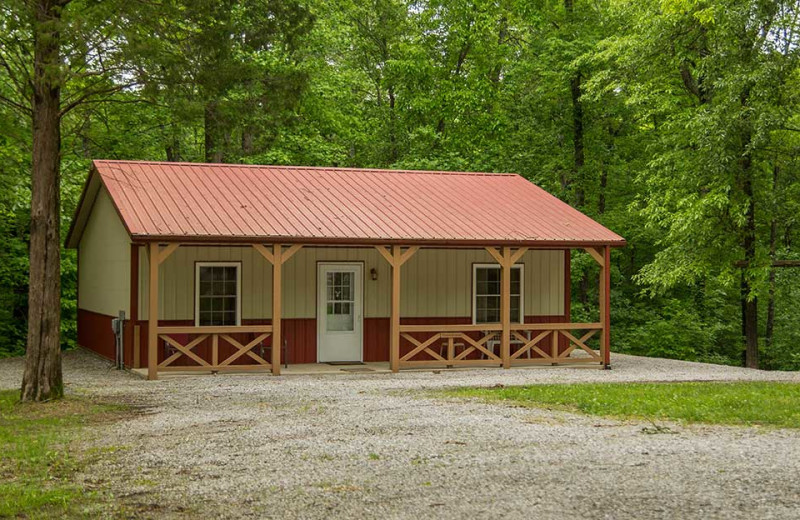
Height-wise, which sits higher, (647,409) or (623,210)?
(623,210)

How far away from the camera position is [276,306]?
16938 millimetres

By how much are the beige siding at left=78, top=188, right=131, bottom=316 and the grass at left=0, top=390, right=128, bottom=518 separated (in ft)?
15.8

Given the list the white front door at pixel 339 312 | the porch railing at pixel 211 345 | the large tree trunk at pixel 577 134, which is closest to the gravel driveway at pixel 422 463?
the porch railing at pixel 211 345

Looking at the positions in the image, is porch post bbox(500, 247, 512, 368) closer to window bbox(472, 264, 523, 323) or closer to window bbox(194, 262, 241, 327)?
window bbox(472, 264, 523, 323)

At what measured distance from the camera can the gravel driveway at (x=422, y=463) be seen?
6902 millimetres

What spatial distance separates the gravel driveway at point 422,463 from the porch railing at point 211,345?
3.12 m

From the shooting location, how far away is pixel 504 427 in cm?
1051

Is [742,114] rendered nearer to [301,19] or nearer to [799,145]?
[799,145]

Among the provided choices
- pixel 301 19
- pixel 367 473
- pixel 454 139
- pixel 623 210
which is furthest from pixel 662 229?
pixel 367 473

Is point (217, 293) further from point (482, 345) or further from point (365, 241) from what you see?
point (482, 345)

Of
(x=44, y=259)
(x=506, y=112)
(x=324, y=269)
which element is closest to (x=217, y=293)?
(x=324, y=269)

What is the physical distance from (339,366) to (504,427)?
329 inches

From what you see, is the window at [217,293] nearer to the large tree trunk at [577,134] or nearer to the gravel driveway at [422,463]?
the gravel driveway at [422,463]

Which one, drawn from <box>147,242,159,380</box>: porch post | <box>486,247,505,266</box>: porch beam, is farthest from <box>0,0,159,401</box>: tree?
<box>486,247,505,266</box>: porch beam
